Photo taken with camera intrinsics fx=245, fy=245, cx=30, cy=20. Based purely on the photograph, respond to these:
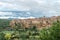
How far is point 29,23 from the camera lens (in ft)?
272

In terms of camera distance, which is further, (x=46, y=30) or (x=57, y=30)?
(x=46, y=30)

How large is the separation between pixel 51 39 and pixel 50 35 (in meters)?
0.39

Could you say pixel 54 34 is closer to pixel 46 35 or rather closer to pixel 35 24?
pixel 46 35

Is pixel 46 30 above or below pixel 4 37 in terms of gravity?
Result: above

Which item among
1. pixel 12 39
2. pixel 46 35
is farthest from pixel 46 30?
pixel 12 39

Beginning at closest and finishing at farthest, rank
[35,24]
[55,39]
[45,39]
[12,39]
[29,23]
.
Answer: [55,39]
[45,39]
[12,39]
[35,24]
[29,23]

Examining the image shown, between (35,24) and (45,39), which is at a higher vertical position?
(45,39)

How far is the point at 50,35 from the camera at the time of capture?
22953 mm

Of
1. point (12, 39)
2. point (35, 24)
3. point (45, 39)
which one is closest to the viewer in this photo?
point (45, 39)

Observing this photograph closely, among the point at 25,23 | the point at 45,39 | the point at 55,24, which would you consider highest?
the point at 55,24

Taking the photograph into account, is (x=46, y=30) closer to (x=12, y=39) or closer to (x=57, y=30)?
(x=57, y=30)

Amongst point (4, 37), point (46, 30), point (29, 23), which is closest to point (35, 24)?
point (29, 23)

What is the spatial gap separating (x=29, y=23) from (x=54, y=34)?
2376 inches

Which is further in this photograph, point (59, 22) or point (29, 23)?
point (29, 23)
